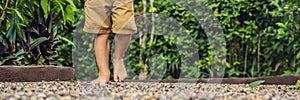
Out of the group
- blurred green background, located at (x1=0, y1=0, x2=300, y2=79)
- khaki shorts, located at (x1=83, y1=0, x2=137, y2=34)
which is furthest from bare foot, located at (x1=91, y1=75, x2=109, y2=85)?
blurred green background, located at (x1=0, y1=0, x2=300, y2=79)

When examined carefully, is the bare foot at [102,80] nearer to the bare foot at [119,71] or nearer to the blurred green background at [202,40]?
the bare foot at [119,71]

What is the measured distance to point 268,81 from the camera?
4406 mm

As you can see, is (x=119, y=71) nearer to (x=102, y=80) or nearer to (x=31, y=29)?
(x=102, y=80)

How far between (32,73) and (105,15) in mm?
807

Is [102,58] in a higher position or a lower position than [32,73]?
higher

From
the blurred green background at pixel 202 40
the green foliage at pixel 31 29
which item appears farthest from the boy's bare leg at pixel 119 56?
the blurred green background at pixel 202 40

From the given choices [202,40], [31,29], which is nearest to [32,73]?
[31,29]

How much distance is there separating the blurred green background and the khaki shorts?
1.67 metres

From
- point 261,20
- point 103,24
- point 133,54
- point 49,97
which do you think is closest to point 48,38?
point 103,24

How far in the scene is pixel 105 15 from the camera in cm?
360

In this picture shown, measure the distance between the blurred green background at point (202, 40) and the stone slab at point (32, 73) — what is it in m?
1.13

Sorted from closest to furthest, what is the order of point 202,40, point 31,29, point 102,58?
point 102,58 → point 31,29 → point 202,40

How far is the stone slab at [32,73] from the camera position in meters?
3.81

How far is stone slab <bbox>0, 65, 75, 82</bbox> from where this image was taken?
12.5 feet
